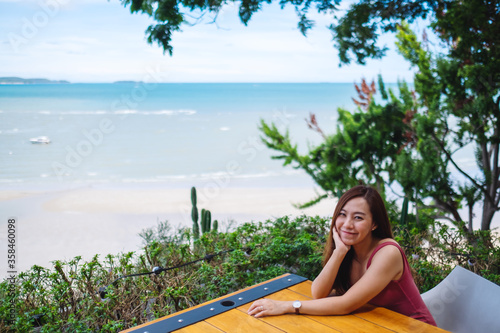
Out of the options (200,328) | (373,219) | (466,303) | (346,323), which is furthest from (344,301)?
(466,303)

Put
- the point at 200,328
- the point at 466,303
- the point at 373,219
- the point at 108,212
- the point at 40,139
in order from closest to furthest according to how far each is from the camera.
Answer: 1. the point at 200,328
2. the point at 373,219
3. the point at 466,303
4. the point at 108,212
5. the point at 40,139

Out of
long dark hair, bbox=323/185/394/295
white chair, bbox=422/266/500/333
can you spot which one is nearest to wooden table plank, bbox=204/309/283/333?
long dark hair, bbox=323/185/394/295

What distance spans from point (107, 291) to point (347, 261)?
159 centimetres

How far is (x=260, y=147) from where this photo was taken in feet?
63.9

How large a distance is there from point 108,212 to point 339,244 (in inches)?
315

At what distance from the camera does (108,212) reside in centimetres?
938

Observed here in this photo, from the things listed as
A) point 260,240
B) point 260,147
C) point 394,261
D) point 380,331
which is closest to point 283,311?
point 380,331

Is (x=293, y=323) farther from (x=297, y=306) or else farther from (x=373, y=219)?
(x=373, y=219)

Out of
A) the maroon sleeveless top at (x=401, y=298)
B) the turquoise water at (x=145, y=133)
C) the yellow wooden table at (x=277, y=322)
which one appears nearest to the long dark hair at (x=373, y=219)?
the maroon sleeveless top at (x=401, y=298)

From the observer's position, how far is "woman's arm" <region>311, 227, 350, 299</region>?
2088 mm

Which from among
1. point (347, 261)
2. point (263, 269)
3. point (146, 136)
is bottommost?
point (263, 269)

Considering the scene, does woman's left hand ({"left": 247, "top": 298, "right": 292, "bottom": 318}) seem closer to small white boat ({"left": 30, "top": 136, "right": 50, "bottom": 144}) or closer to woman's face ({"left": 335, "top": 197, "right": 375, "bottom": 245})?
woman's face ({"left": 335, "top": 197, "right": 375, "bottom": 245})

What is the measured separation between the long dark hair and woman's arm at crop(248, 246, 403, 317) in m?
0.21

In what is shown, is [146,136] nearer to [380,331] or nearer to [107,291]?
[107,291]
